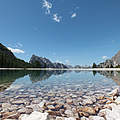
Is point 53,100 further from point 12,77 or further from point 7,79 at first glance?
point 12,77

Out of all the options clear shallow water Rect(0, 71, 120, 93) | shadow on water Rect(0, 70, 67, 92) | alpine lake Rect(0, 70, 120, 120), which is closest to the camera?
alpine lake Rect(0, 70, 120, 120)

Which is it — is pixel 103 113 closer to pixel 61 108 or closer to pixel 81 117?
pixel 81 117

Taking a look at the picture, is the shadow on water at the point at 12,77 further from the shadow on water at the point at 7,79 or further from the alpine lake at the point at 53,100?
the alpine lake at the point at 53,100

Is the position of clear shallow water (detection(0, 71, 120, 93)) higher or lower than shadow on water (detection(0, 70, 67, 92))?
lower

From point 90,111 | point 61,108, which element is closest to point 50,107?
point 61,108

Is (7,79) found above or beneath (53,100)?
above

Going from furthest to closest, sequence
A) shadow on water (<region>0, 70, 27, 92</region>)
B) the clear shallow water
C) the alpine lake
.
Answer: shadow on water (<region>0, 70, 27, 92</region>) < the clear shallow water < the alpine lake

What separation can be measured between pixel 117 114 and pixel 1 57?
73.4 metres

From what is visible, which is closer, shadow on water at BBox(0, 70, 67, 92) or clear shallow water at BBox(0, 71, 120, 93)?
clear shallow water at BBox(0, 71, 120, 93)

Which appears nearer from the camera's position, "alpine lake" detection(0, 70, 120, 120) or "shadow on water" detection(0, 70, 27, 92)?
"alpine lake" detection(0, 70, 120, 120)

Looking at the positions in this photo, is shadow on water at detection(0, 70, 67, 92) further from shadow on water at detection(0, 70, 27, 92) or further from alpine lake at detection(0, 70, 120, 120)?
alpine lake at detection(0, 70, 120, 120)

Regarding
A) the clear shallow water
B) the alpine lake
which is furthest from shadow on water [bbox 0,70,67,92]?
the alpine lake

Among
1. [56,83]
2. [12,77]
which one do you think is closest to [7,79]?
[12,77]

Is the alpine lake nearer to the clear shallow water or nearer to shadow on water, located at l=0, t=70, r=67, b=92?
the clear shallow water
